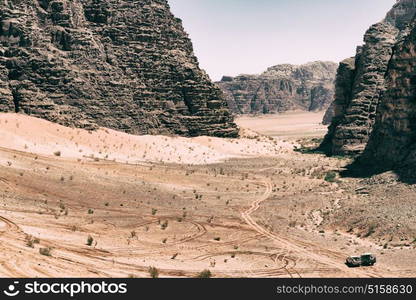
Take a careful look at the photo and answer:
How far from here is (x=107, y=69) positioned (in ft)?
236

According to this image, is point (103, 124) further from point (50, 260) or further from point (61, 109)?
point (50, 260)

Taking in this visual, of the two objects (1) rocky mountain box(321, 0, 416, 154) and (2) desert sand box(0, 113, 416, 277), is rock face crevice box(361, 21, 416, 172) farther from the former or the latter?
(1) rocky mountain box(321, 0, 416, 154)

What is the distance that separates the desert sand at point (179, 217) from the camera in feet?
68.2

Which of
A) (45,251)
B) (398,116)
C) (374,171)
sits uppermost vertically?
(398,116)

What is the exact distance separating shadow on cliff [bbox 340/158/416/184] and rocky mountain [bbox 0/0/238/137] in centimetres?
3281

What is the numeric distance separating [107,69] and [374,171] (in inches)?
1753

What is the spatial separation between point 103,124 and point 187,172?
Result: 22.8 meters

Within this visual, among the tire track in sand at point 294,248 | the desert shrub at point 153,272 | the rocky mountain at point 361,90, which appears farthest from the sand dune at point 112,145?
the desert shrub at point 153,272

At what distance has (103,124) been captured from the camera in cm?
6725

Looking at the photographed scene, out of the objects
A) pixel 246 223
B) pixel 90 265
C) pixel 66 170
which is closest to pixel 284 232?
pixel 246 223

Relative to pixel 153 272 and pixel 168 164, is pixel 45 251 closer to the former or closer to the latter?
pixel 153 272

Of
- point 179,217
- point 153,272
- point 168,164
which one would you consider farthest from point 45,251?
point 168,164

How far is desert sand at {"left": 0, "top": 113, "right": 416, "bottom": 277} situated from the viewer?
68.2 ft

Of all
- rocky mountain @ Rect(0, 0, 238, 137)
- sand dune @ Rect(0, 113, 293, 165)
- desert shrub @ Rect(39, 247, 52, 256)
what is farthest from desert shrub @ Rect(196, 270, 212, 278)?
rocky mountain @ Rect(0, 0, 238, 137)
